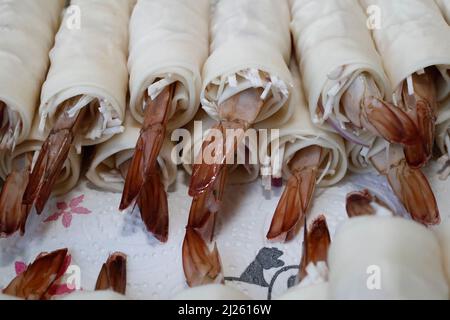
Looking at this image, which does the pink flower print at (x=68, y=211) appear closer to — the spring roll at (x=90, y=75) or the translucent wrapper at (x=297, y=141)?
the spring roll at (x=90, y=75)

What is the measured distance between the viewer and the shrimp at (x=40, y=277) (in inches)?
69.1

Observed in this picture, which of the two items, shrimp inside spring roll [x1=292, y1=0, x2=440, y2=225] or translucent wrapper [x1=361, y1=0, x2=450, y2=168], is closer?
shrimp inside spring roll [x1=292, y1=0, x2=440, y2=225]

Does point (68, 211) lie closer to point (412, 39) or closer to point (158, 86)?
point (158, 86)

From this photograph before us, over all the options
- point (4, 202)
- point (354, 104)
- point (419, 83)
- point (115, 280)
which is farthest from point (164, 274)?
point (419, 83)

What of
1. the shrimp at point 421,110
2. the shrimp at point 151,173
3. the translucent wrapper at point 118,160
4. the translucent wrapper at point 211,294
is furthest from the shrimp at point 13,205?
the shrimp at point 421,110

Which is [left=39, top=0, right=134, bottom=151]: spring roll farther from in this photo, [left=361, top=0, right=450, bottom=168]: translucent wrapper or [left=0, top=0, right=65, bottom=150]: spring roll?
[left=361, top=0, right=450, bottom=168]: translucent wrapper

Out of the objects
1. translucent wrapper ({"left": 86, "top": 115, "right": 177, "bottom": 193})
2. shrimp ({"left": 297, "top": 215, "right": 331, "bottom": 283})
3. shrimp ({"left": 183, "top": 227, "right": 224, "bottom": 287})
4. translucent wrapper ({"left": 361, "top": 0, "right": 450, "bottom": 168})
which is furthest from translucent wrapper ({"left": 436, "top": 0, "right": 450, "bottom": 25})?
shrimp ({"left": 183, "top": 227, "right": 224, "bottom": 287})

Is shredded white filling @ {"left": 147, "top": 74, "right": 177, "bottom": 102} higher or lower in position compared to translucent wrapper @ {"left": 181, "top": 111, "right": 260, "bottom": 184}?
higher

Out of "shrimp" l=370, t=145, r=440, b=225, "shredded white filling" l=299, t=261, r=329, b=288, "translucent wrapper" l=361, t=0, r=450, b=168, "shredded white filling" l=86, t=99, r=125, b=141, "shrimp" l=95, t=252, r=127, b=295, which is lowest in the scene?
"shrimp" l=95, t=252, r=127, b=295

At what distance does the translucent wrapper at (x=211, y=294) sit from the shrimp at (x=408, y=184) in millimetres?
655

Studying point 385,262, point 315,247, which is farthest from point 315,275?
point 385,262

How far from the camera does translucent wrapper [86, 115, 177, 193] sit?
2.07 metres

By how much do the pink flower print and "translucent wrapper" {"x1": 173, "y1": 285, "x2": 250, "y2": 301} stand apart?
0.65 m
